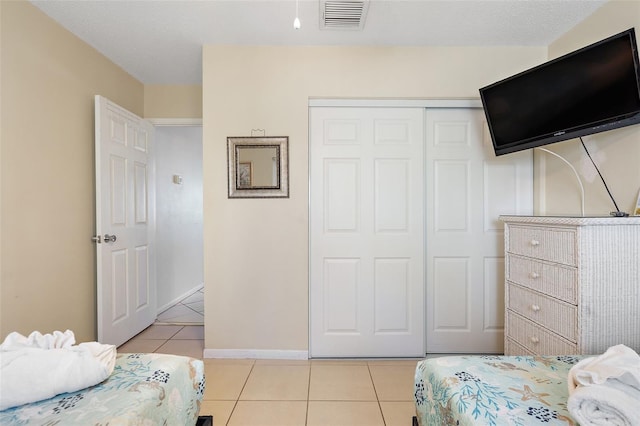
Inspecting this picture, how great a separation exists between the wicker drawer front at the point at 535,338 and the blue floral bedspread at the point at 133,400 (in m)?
1.74

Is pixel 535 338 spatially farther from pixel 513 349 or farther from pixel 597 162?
pixel 597 162

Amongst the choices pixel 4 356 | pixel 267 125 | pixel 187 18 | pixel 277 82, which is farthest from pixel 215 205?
pixel 4 356

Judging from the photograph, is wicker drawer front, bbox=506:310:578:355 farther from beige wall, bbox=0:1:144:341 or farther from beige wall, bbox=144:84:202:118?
beige wall, bbox=144:84:202:118

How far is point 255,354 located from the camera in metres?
2.57

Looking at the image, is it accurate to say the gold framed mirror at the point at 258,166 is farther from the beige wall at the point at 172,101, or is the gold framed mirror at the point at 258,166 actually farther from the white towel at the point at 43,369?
the white towel at the point at 43,369

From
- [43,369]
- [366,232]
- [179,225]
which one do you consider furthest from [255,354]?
[179,225]

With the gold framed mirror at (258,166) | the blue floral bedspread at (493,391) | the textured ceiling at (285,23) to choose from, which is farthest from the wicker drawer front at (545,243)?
the gold framed mirror at (258,166)

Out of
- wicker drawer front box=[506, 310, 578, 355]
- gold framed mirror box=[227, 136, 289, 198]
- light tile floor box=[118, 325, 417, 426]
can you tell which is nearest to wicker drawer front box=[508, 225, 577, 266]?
wicker drawer front box=[506, 310, 578, 355]

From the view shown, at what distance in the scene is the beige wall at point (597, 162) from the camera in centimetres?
185

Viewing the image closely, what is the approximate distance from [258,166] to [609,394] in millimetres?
2306

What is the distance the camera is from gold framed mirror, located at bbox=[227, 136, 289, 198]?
2551mm

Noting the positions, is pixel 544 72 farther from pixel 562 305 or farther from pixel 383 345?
pixel 383 345

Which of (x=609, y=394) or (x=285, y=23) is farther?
(x=285, y=23)

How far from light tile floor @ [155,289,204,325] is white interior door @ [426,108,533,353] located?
2478mm
